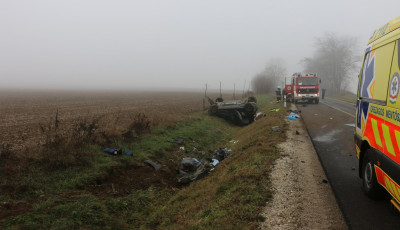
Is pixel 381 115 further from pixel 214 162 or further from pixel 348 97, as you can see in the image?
pixel 348 97

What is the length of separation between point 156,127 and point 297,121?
7155mm

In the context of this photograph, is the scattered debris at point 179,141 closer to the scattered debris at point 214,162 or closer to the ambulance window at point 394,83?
the scattered debris at point 214,162

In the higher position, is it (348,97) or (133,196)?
(133,196)

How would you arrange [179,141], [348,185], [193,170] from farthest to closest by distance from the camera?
[179,141]
[193,170]
[348,185]

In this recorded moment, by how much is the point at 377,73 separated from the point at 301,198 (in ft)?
7.96

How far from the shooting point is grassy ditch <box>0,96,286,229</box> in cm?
456

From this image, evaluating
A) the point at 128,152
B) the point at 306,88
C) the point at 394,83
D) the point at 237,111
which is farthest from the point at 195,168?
the point at 306,88

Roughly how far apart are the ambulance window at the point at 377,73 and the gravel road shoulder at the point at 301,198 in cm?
187

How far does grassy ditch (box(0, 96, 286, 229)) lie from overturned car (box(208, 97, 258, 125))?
830 centimetres

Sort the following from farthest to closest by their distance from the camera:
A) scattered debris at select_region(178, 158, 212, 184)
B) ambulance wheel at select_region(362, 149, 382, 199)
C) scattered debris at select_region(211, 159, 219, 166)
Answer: scattered debris at select_region(211, 159, 219, 166) < scattered debris at select_region(178, 158, 212, 184) < ambulance wheel at select_region(362, 149, 382, 199)

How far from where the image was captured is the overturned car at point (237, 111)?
17.5m

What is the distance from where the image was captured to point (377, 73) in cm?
417

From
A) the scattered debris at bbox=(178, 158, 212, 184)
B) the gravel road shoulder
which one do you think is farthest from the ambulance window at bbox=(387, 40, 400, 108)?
the scattered debris at bbox=(178, 158, 212, 184)

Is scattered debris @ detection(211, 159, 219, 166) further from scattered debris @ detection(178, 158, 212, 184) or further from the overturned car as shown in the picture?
the overturned car
